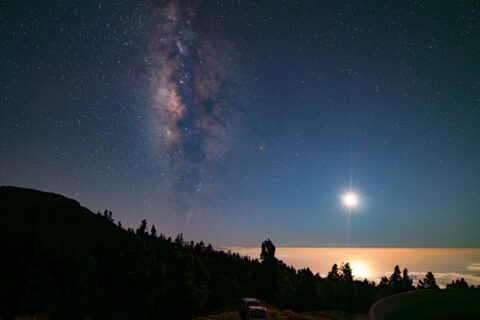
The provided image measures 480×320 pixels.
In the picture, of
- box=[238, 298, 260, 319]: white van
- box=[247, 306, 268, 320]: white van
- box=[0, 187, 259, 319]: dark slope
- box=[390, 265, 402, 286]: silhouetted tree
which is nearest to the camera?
box=[247, 306, 268, 320]: white van

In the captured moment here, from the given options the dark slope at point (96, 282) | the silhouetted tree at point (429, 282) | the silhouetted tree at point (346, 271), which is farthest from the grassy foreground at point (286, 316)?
the silhouetted tree at point (429, 282)

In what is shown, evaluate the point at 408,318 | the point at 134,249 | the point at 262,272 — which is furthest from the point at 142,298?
the point at 408,318

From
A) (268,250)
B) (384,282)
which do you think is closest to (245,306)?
(268,250)

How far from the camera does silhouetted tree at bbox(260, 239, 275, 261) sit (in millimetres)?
59000

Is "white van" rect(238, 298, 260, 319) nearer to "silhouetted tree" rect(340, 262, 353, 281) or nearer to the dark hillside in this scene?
the dark hillside

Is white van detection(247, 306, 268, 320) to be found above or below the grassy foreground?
above

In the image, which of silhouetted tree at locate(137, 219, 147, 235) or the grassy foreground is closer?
the grassy foreground

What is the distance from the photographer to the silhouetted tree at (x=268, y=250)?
59.0 meters

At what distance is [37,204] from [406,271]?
14239cm

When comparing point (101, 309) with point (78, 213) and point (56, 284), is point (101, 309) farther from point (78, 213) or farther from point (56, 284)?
point (78, 213)

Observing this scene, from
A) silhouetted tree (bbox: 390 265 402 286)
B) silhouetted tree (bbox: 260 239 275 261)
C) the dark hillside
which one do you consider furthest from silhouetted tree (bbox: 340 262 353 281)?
silhouetted tree (bbox: 260 239 275 261)

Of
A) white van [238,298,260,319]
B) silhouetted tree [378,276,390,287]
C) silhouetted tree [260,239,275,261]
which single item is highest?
silhouetted tree [260,239,275,261]

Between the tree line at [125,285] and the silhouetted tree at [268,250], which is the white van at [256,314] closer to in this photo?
the tree line at [125,285]

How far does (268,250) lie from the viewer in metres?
59.2
